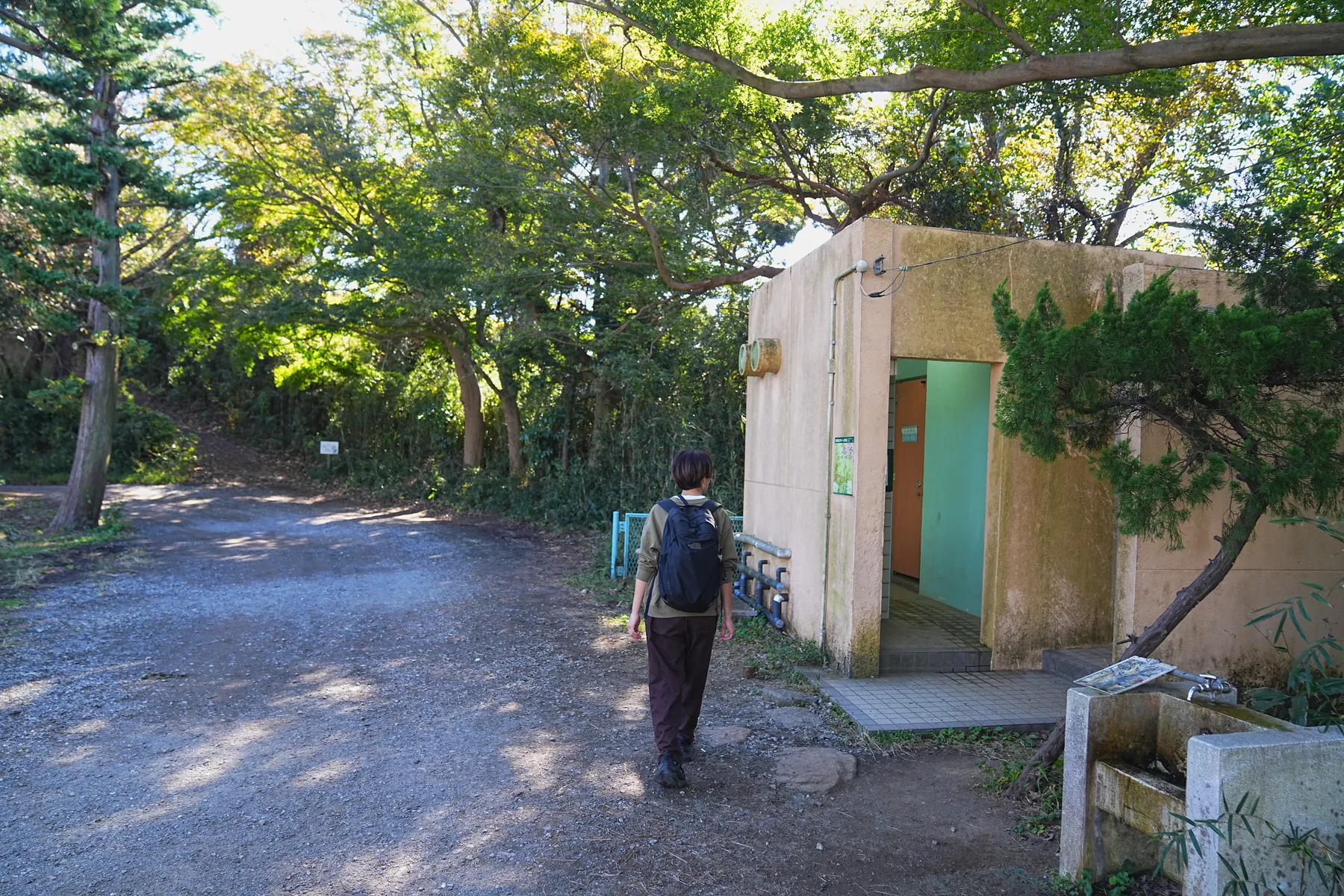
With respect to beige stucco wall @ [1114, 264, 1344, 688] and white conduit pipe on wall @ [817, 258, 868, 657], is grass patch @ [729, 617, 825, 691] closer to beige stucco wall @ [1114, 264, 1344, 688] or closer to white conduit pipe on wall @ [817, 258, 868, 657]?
white conduit pipe on wall @ [817, 258, 868, 657]

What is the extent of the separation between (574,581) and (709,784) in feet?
19.6

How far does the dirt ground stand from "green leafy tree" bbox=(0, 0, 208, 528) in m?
5.62

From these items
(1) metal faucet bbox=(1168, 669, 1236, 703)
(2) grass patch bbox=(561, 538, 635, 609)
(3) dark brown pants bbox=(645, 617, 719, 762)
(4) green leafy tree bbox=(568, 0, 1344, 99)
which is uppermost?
(4) green leafy tree bbox=(568, 0, 1344, 99)

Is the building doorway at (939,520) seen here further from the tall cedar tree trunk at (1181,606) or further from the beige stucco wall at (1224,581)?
the tall cedar tree trunk at (1181,606)

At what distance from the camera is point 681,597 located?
3.92m

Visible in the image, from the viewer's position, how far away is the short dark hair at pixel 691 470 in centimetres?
414

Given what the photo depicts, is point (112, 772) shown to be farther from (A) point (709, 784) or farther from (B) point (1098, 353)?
(B) point (1098, 353)

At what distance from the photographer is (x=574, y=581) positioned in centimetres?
992

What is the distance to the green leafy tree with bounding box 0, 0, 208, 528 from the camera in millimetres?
10523

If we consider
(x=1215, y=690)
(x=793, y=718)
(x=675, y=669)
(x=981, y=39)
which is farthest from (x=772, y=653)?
(x=981, y=39)

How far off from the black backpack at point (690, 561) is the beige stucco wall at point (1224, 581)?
307 centimetres

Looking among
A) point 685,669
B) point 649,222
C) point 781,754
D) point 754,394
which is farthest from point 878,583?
point 649,222

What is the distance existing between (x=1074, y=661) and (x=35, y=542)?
12.6 metres

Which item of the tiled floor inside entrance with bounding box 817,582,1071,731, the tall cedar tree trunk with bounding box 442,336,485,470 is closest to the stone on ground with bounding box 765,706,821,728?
the tiled floor inside entrance with bounding box 817,582,1071,731
